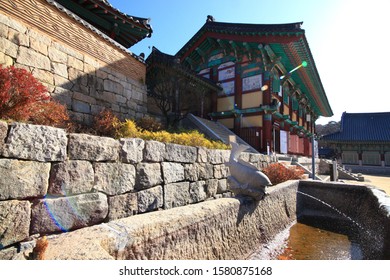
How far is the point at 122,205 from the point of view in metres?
3.13

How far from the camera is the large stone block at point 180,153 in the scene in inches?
162

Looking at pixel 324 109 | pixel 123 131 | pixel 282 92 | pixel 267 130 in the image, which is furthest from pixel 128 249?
pixel 324 109

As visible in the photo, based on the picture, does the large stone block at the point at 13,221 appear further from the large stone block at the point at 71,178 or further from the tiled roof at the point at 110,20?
the tiled roof at the point at 110,20

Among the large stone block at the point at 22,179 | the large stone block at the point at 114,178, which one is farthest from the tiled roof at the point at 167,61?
the large stone block at the point at 22,179

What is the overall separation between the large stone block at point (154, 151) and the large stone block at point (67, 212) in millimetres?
1012

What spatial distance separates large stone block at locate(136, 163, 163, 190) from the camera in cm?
345

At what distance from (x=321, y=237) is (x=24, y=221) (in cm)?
477

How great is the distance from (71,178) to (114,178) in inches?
24.2

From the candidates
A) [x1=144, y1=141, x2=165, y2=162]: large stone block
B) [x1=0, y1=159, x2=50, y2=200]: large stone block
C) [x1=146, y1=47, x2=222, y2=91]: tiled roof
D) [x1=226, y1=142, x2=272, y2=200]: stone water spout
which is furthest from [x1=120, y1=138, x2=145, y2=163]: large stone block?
[x1=146, y1=47, x2=222, y2=91]: tiled roof

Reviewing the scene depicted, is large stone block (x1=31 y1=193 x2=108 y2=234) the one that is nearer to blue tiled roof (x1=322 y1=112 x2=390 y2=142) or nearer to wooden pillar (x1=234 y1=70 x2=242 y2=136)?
wooden pillar (x1=234 y1=70 x2=242 y2=136)

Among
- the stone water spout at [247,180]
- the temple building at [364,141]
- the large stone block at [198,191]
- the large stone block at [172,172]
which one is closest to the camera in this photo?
the stone water spout at [247,180]

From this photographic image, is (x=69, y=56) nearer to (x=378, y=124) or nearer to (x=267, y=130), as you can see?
(x=267, y=130)

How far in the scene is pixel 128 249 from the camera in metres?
1.78

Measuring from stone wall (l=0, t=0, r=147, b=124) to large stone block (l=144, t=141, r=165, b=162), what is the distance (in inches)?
106
